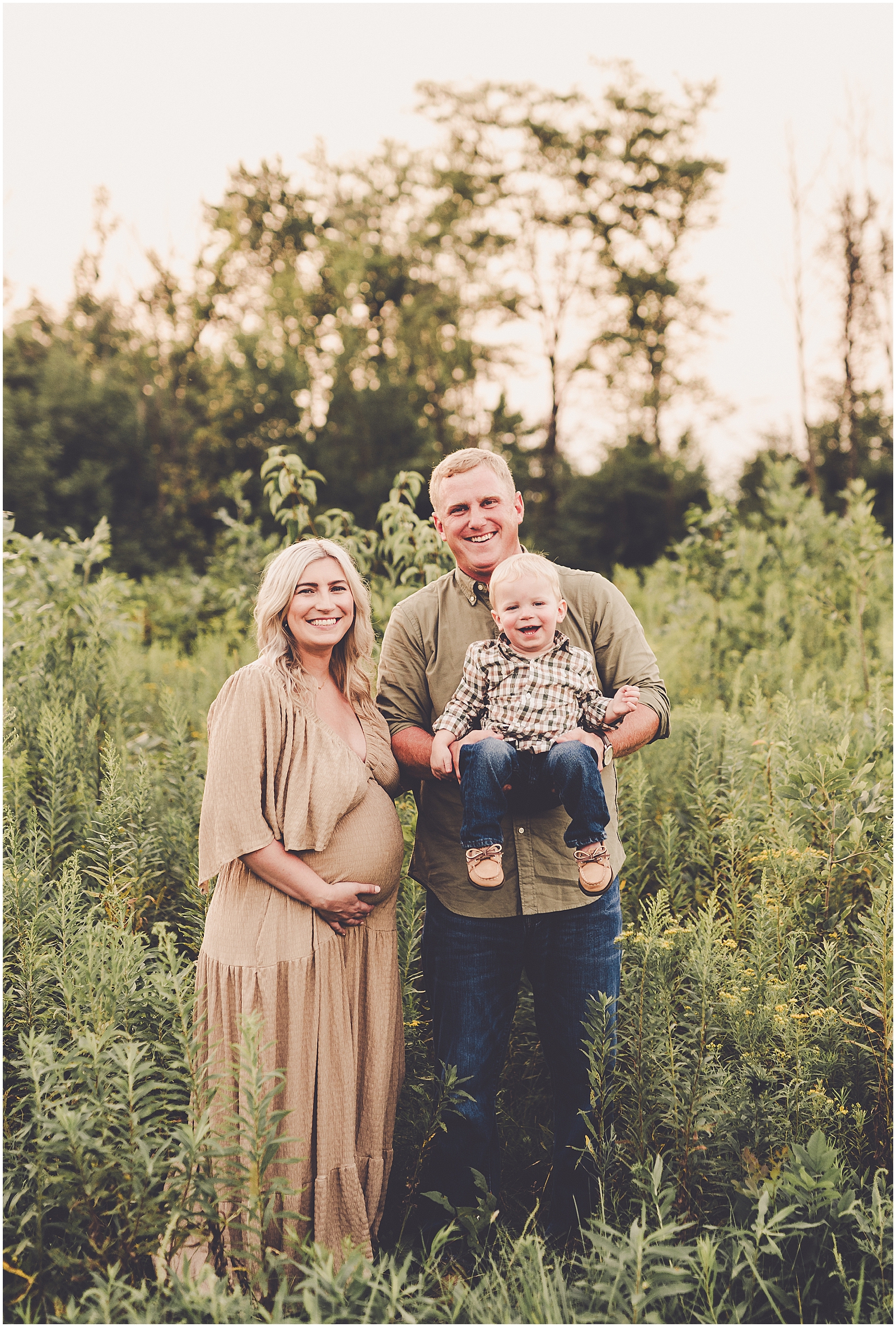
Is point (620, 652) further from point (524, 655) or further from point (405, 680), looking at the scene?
point (405, 680)

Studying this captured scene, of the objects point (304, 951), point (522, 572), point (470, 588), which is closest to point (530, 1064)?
point (304, 951)

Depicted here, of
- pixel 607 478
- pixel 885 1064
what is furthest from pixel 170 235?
pixel 885 1064

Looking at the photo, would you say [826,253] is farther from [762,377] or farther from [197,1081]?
[197,1081]

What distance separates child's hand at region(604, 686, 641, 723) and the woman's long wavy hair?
752 mm

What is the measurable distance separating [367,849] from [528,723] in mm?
611

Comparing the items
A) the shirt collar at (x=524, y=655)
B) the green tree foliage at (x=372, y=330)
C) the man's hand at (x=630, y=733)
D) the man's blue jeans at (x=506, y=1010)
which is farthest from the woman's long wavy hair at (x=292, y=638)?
the green tree foliage at (x=372, y=330)

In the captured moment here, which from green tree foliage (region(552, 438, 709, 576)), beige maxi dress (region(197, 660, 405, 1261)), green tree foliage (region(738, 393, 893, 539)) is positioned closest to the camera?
beige maxi dress (region(197, 660, 405, 1261))

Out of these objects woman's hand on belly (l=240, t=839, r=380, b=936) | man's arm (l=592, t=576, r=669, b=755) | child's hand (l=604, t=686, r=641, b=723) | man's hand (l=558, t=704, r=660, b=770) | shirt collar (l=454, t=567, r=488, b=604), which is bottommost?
woman's hand on belly (l=240, t=839, r=380, b=936)

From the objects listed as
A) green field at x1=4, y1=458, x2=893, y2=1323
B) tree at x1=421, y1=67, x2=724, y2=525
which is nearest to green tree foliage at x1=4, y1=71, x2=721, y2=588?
tree at x1=421, y1=67, x2=724, y2=525

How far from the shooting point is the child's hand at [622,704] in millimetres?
2852

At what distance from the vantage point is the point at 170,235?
72.6 feet

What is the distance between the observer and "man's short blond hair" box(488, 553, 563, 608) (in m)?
2.76

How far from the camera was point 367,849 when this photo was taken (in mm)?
2781

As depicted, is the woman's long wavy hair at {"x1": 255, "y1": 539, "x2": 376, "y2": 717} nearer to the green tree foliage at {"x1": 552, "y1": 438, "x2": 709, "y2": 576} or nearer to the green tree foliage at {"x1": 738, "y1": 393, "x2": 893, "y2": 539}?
the green tree foliage at {"x1": 738, "y1": 393, "x2": 893, "y2": 539}
